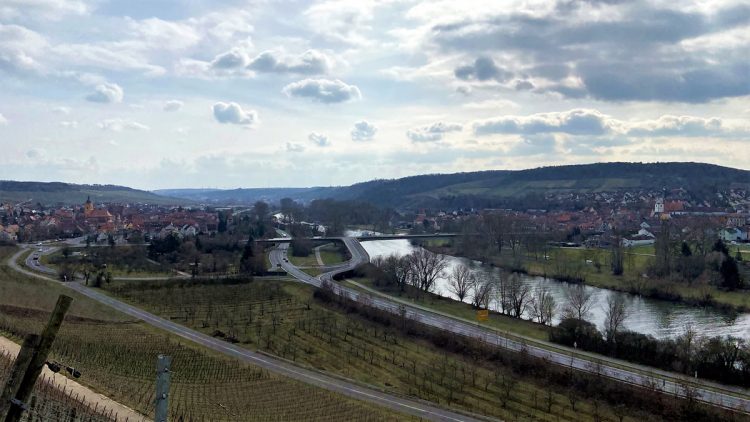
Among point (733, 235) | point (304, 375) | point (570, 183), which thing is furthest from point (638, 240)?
point (570, 183)

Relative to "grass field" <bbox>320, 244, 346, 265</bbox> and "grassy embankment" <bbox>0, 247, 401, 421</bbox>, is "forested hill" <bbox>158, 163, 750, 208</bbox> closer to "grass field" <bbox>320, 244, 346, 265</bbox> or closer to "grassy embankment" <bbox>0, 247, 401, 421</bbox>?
"grass field" <bbox>320, 244, 346, 265</bbox>

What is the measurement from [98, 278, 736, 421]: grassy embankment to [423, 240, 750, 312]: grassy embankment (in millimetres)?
21749

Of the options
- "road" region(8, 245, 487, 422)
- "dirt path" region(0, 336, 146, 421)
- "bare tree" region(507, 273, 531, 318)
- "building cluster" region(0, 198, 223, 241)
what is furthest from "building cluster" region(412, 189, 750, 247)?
"dirt path" region(0, 336, 146, 421)

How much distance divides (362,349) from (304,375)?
514 centimetres

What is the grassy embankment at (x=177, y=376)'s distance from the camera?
18.6 m

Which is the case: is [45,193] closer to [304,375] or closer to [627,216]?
[627,216]

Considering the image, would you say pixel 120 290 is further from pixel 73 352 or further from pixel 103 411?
pixel 103 411

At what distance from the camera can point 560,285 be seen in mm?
49281

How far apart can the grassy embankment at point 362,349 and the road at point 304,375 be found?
83cm

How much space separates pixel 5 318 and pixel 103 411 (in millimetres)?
15261

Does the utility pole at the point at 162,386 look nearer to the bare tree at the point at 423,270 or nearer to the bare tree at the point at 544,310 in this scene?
the bare tree at the point at 544,310

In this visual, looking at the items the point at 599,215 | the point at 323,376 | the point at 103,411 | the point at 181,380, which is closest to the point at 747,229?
the point at 599,215

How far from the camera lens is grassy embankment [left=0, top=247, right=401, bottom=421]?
18.6 m

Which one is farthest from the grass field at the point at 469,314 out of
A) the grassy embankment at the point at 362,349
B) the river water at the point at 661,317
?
the grassy embankment at the point at 362,349
